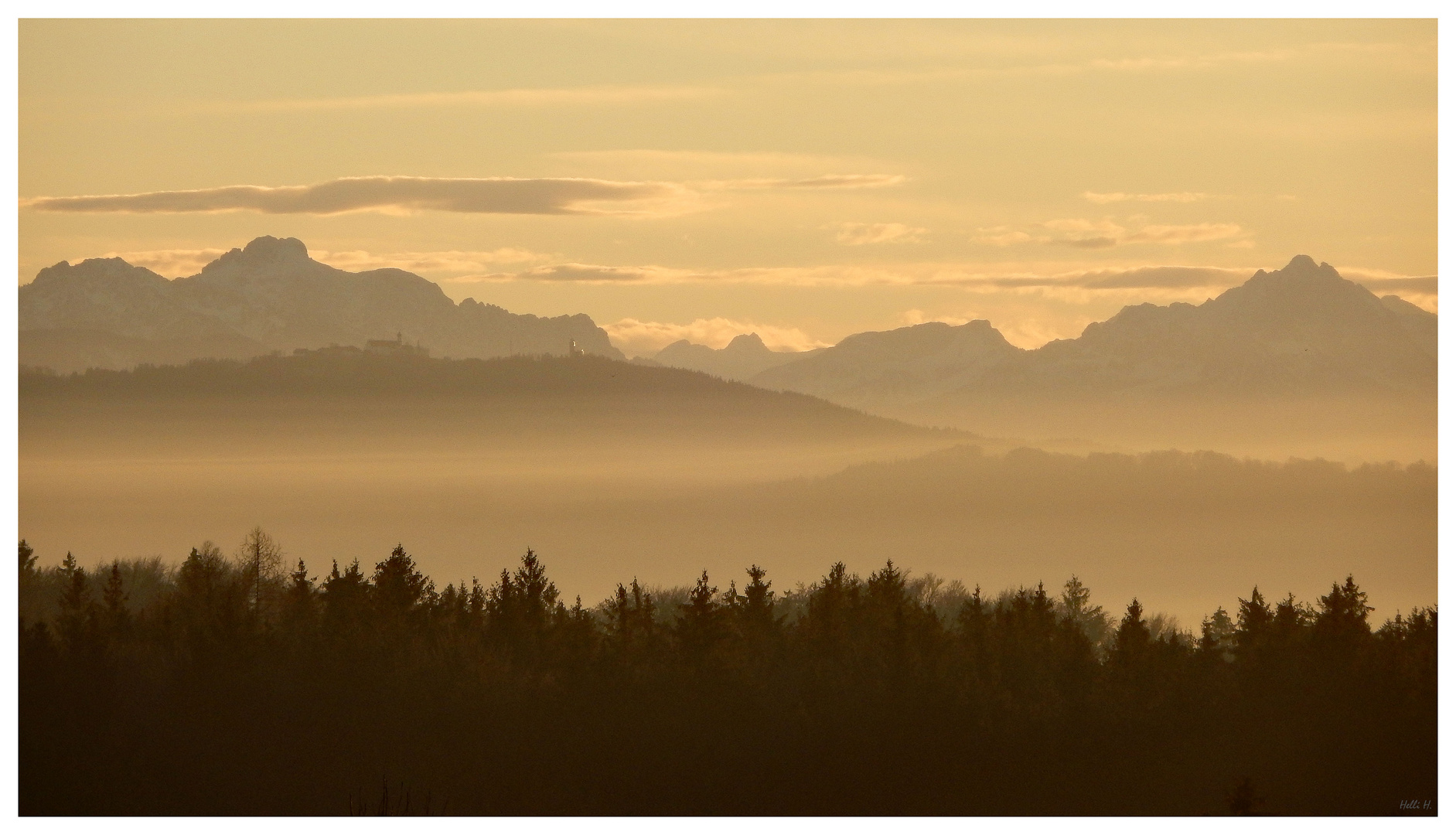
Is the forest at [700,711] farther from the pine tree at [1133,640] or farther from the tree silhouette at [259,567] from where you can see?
the tree silhouette at [259,567]

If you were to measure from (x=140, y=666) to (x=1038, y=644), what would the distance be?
43.9m

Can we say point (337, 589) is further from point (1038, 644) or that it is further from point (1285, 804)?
point (1285, 804)

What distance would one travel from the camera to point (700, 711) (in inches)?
2530

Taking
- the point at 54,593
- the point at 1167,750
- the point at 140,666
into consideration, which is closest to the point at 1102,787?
the point at 1167,750

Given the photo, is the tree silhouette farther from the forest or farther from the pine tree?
the pine tree

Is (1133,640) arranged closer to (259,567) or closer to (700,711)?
(700,711)

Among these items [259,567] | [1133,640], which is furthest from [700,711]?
[259,567]

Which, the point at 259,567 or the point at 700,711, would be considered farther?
the point at 259,567

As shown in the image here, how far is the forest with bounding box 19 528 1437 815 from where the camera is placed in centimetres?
5303

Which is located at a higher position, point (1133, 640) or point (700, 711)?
point (1133, 640)

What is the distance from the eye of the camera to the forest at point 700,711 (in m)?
53.0

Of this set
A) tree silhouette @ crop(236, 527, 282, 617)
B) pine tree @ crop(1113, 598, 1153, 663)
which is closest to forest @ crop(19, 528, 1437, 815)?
pine tree @ crop(1113, 598, 1153, 663)

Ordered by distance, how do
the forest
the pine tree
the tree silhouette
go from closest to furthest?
the forest
the pine tree
the tree silhouette

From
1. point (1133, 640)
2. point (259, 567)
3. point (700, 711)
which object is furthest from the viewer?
point (259, 567)
